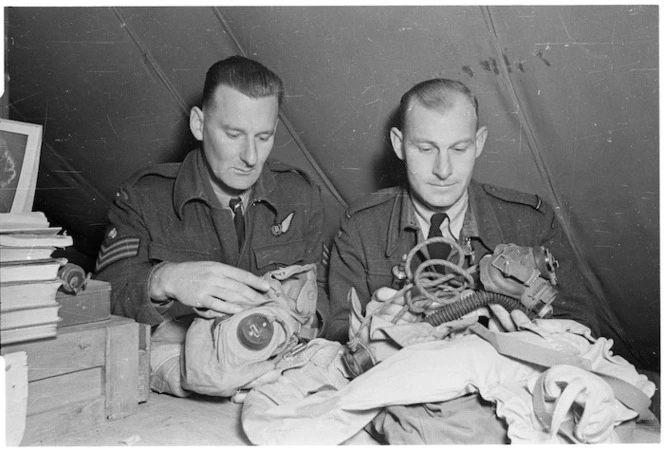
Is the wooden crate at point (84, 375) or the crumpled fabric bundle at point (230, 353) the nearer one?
the wooden crate at point (84, 375)

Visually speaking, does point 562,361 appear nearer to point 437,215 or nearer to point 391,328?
point 391,328

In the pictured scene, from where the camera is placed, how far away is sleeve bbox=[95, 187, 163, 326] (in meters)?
1.68

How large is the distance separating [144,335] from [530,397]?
97 cm

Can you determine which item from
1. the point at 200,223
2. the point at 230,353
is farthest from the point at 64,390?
the point at 200,223

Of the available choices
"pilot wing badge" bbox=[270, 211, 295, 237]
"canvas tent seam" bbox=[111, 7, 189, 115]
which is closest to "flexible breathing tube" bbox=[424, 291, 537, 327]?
"pilot wing badge" bbox=[270, 211, 295, 237]

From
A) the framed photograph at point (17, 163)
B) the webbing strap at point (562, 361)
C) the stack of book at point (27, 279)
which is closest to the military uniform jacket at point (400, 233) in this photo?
the webbing strap at point (562, 361)

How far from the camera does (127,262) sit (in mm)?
1767

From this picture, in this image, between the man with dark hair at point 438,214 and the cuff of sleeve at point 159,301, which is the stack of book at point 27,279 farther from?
the man with dark hair at point 438,214

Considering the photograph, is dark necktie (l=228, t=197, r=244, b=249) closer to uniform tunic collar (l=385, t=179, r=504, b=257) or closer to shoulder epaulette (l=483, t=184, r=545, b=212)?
uniform tunic collar (l=385, t=179, r=504, b=257)

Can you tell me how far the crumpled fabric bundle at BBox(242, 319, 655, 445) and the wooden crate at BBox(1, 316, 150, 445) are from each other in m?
0.35

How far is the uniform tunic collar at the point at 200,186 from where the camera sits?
1.89 metres

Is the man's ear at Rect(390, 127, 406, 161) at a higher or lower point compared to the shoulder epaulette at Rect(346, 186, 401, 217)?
higher

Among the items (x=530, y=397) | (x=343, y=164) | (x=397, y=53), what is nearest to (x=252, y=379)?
(x=530, y=397)

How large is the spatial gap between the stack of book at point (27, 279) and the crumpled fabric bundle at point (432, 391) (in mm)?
520
